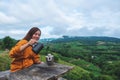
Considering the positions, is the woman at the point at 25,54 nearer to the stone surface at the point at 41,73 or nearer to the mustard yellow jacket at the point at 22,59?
the mustard yellow jacket at the point at 22,59

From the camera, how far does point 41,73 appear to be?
365 inches

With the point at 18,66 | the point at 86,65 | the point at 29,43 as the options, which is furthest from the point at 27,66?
the point at 86,65

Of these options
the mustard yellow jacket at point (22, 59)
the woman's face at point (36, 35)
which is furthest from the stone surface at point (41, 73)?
the woman's face at point (36, 35)

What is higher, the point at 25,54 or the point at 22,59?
the point at 25,54

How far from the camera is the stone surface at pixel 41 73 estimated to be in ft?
29.7

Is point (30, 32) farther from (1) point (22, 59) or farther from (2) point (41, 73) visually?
(2) point (41, 73)

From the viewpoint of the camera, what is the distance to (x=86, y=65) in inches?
5236

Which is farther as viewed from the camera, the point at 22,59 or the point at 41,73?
the point at 22,59

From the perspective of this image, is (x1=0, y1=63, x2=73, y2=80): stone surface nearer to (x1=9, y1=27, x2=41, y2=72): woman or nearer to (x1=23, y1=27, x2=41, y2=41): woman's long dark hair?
(x1=9, y1=27, x2=41, y2=72): woman

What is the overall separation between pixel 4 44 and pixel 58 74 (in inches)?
3247

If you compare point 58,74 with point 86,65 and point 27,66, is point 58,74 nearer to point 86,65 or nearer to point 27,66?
point 27,66

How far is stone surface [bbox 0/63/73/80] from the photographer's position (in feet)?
29.7

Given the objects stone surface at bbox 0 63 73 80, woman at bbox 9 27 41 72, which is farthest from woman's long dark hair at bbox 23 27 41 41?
stone surface at bbox 0 63 73 80

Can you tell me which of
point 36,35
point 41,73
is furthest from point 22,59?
point 41,73
